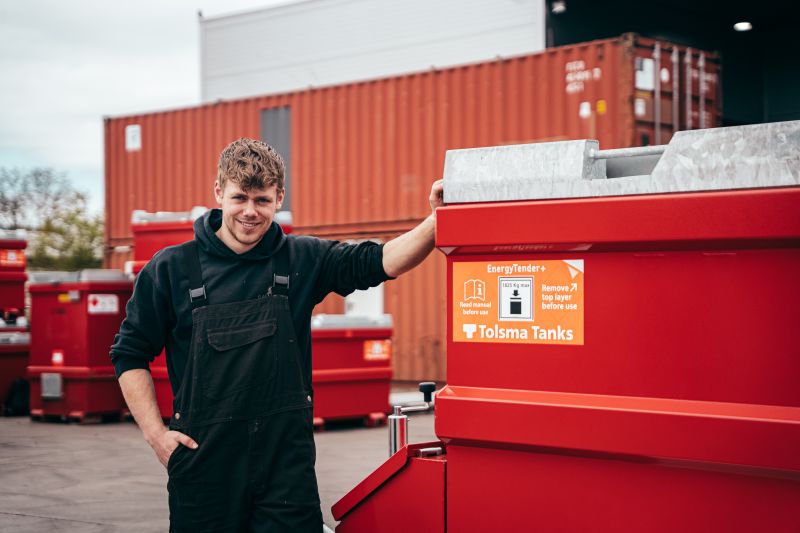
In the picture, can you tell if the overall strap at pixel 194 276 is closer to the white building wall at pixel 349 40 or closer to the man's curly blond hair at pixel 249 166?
the man's curly blond hair at pixel 249 166

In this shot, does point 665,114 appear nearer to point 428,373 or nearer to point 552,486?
point 428,373

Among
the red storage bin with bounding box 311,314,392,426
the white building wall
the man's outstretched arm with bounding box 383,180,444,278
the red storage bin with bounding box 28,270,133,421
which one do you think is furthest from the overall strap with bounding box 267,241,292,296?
the white building wall

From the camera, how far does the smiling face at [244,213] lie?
2.67 m

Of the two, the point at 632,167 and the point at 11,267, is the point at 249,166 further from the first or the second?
the point at 11,267

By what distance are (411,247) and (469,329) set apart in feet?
1.18

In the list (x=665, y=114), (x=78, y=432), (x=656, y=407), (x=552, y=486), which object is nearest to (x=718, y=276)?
(x=656, y=407)

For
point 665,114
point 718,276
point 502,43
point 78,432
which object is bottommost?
point 78,432

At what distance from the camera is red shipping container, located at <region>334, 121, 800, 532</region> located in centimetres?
211

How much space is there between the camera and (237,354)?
103 inches

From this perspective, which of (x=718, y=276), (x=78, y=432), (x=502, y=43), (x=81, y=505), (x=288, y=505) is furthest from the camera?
(x=502, y=43)

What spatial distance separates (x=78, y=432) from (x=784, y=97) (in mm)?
14520

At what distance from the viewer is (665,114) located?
33.8 ft

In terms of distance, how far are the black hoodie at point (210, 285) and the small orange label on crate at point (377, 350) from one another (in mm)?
5423

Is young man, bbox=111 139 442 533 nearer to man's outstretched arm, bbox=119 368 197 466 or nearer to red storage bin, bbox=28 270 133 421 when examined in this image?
man's outstretched arm, bbox=119 368 197 466
